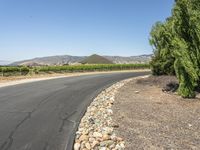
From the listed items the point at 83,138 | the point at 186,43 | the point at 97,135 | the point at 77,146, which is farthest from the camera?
the point at 186,43

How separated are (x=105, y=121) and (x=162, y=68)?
14.9m

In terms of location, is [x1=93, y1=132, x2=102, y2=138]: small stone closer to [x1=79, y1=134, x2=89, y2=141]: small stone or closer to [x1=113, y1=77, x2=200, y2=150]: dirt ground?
[x1=79, y1=134, x2=89, y2=141]: small stone

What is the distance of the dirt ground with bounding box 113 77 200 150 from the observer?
694 centimetres

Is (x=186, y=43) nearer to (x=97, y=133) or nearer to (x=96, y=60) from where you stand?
(x=97, y=133)

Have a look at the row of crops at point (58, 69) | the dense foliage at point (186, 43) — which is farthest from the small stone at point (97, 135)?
the row of crops at point (58, 69)

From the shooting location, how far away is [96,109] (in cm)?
1145

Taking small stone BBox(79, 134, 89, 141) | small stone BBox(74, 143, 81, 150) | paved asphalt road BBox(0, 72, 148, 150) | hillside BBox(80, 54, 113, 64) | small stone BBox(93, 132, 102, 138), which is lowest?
small stone BBox(74, 143, 81, 150)

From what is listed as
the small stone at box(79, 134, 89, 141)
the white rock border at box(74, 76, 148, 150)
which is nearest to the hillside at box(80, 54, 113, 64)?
the white rock border at box(74, 76, 148, 150)

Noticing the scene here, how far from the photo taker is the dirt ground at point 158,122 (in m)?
6.94

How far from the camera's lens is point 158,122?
9.03 metres

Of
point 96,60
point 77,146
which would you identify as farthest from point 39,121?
point 96,60

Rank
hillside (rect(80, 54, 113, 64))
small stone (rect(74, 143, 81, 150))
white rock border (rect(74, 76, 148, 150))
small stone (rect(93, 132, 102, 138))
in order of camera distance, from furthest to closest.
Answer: hillside (rect(80, 54, 113, 64))
small stone (rect(93, 132, 102, 138))
white rock border (rect(74, 76, 148, 150))
small stone (rect(74, 143, 81, 150))

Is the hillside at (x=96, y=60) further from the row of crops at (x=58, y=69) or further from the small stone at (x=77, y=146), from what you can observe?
the small stone at (x=77, y=146)

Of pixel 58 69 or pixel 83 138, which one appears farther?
pixel 58 69
